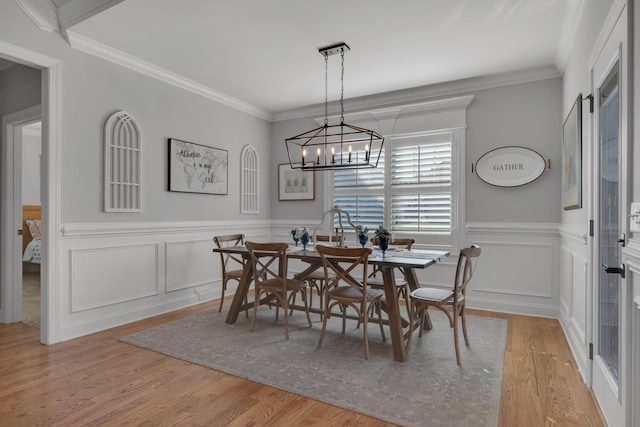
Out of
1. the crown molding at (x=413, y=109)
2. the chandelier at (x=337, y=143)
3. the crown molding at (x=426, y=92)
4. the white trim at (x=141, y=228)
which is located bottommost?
the white trim at (x=141, y=228)

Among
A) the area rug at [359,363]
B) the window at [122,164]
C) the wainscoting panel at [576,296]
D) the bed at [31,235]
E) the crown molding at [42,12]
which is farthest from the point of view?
the bed at [31,235]

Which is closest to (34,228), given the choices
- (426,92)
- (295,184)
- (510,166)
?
(295,184)

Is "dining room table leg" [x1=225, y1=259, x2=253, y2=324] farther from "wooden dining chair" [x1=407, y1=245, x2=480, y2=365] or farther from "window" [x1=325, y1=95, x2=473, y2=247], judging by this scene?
"window" [x1=325, y1=95, x2=473, y2=247]

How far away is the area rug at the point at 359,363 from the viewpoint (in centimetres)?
213

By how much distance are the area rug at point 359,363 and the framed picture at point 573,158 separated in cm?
134

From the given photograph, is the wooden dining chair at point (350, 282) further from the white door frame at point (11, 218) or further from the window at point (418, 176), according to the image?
the white door frame at point (11, 218)

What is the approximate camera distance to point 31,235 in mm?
6715

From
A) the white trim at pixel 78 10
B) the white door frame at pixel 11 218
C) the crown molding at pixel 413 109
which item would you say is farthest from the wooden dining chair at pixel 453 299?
the white door frame at pixel 11 218

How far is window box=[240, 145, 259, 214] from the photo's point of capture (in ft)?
17.1

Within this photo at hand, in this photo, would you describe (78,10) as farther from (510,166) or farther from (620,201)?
(510,166)

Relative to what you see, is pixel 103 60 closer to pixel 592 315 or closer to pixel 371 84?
pixel 371 84

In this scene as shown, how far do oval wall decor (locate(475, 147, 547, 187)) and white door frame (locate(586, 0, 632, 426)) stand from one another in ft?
5.27

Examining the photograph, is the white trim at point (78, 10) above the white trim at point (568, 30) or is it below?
above

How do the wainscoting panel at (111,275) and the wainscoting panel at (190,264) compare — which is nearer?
the wainscoting panel at (111,275)
